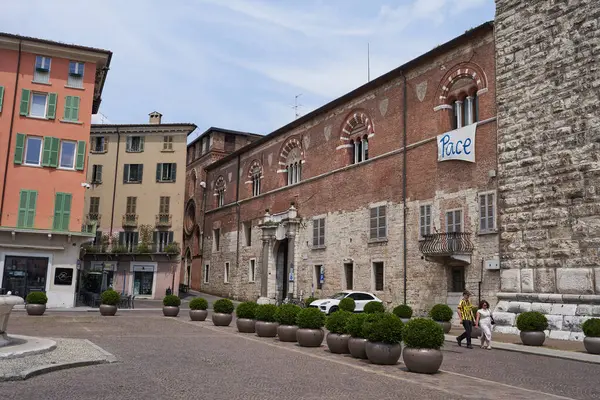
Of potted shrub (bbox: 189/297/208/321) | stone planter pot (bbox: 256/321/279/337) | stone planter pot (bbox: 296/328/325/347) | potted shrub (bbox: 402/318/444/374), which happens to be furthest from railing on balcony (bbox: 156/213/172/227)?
potted shrub (bbox: 402/318/444/374)

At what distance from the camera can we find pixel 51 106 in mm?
30375

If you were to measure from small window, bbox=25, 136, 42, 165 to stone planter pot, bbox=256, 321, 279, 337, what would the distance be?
744 inches

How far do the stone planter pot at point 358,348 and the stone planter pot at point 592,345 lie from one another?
6.27 meters

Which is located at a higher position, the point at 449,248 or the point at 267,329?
the point at 449,248

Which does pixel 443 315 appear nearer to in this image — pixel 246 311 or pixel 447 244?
pixel 447 244

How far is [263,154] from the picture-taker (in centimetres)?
4138

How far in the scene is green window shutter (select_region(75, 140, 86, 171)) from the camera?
30.4m

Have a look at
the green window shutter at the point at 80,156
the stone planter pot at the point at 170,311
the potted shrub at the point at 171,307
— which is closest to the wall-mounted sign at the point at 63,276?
the green window shutter at the point at 80,156

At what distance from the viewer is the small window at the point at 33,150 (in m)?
29.8

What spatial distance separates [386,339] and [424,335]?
1048 millimetres

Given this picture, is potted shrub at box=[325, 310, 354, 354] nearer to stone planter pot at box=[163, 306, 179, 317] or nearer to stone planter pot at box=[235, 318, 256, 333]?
stone planter pot at box=[235, 318, 256, 333]

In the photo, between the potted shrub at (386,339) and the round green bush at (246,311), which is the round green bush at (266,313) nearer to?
the round green bush at (246,311)

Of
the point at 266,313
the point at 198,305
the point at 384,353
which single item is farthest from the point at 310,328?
the point at 198,305

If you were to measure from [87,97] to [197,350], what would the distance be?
74.2ft
